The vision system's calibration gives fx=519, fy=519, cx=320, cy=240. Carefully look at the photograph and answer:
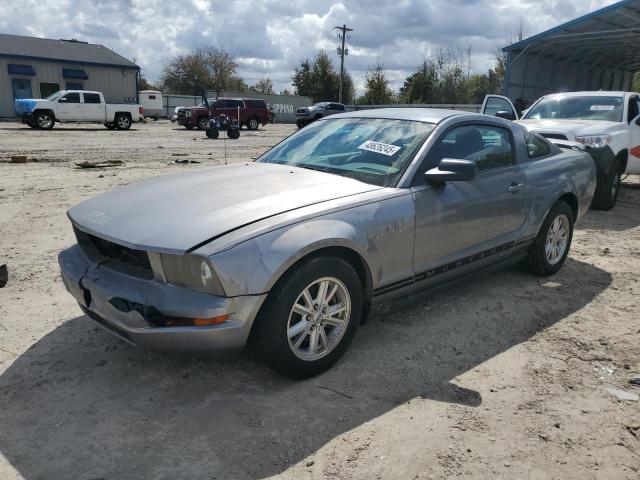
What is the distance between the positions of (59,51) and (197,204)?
4078 cm

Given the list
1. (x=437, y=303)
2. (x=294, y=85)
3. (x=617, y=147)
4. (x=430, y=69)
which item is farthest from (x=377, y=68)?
(x=437, y=303)

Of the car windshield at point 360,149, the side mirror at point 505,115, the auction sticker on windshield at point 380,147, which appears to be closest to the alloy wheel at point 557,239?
the car windshield at point 360,149

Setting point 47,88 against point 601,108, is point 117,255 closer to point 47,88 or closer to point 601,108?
point 601,108

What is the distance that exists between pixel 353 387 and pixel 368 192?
47.0 inches

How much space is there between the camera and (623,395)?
3033 mm

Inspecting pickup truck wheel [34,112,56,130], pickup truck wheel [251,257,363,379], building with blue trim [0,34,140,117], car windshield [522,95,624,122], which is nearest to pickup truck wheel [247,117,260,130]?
pickup truck wheel [34,112,56,130]

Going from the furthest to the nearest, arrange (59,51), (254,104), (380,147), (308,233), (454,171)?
(59,51) < (254,104) < (380,147) < (454,171) < (308,233)

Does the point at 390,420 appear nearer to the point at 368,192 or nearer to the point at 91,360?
the point at 368,192

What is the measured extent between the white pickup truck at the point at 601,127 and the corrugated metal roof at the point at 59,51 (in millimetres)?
35287

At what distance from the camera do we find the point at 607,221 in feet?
24.9

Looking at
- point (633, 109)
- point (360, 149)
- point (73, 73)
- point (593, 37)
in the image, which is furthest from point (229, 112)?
point (360, 149)

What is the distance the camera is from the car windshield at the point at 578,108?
9008 mm

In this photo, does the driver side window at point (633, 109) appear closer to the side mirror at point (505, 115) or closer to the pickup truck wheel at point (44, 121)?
the side mirror at point (505, 115)

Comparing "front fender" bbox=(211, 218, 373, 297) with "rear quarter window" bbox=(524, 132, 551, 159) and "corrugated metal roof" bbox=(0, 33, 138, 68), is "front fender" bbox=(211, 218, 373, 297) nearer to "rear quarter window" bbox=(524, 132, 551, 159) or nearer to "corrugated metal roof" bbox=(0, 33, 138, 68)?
"rear quarter window" bbox=(524, 132, 551, 159)
